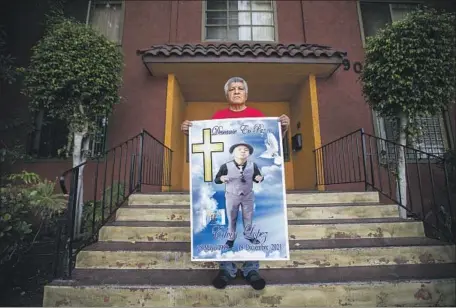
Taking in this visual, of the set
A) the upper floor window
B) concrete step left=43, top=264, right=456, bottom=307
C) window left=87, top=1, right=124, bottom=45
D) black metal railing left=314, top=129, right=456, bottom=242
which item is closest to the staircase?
concrete step left=43, top=264, right=456, bottom=307

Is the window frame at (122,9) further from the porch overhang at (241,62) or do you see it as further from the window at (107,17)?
the porch overhang at (241,62)

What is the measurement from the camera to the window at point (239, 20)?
6684 millimetres

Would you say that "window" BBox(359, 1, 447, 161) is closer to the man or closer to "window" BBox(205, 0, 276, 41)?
"window" BBox(205, 0, 276, 41)

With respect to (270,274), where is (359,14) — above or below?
above

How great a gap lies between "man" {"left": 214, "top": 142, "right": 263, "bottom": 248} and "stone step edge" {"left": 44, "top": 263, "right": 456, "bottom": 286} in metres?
0.58

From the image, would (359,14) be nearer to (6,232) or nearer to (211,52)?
(211,52)

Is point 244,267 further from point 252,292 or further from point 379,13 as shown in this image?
point 379,13

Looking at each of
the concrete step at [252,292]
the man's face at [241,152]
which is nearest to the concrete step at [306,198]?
the concrete step at [252,292]

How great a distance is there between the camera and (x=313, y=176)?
5633 millimetres

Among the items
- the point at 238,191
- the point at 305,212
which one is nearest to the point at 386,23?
the point at 305,212

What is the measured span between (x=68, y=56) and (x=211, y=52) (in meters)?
2.39

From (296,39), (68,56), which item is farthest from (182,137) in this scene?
(296,39)

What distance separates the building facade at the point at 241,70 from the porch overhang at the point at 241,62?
0.8 inches

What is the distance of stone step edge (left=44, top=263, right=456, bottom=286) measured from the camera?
102 inches
